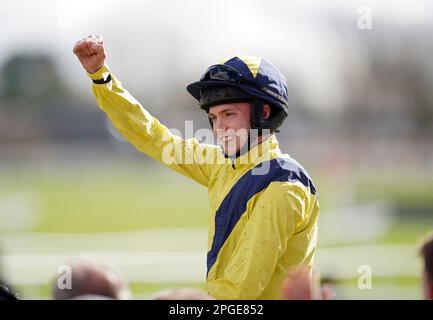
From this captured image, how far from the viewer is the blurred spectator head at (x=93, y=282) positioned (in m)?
2.97

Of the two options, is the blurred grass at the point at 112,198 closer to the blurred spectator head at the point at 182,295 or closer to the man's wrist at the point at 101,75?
the man's wrist at the point at 101,75

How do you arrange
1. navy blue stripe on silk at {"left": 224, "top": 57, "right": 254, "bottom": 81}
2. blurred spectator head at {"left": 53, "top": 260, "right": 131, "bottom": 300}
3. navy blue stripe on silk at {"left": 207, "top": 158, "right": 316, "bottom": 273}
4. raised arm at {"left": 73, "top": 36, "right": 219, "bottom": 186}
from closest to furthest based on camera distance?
blurred spectator head at {"left": 53, "top": 260, "right": 131, "bottom": 300}
navy blue stripe on silk at {"left": 207, "top": 158, "right": 316, "bottom": 273}
navy blue stripe on silk at {"left": 224, "top": 57, "right": 254, "bottom": 81}
raised arm at {"left": 73, "top": 36, "right": 219, "bottom": 186}

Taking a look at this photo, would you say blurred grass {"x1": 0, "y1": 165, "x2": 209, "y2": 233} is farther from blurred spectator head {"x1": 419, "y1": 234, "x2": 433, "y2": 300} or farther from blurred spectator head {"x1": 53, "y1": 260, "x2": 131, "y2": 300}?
blurred spectator head {"x1": 419, "y1": 234, "x2": 433, "y2": 300}

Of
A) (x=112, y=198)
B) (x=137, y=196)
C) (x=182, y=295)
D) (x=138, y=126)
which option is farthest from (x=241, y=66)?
(x=137, y=196)

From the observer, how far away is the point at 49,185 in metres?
42.5

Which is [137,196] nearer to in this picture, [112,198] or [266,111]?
[112,198]

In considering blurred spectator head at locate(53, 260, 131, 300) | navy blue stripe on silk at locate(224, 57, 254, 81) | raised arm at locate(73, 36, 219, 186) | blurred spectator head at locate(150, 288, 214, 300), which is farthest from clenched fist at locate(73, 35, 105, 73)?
blurred spectator head at locate(150, 288, 214, 300)

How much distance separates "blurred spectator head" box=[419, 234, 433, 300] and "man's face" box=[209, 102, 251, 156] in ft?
3.56

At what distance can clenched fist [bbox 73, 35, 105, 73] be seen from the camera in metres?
4.01

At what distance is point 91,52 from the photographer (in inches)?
160

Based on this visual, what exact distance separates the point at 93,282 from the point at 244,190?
1.02 meters
